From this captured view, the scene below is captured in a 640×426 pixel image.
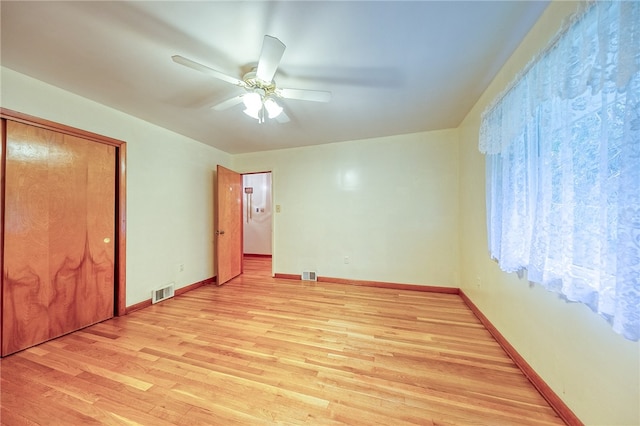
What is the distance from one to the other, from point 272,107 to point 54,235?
7.58 ft

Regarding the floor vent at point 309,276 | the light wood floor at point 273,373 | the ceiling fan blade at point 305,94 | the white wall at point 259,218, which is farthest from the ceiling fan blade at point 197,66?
the white wall at point 259,218

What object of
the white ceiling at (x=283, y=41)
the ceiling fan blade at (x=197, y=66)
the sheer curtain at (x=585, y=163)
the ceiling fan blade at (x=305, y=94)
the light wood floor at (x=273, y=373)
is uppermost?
the white ceiling at (x=283, y=41)

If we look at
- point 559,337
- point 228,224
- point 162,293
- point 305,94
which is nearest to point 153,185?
point 228,224

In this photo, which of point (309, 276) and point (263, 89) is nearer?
point (263, 89)

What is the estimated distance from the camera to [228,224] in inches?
147

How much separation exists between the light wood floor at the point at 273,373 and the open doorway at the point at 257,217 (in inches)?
135

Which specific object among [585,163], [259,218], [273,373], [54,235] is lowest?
[273,373]

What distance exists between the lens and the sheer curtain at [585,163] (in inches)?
29.3

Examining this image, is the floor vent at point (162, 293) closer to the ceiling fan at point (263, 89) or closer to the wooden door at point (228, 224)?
the wooden door at point (228, 224)

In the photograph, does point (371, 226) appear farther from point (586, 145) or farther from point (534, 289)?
point (586, 145)

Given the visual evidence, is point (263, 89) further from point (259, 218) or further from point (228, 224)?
point (259, 218)

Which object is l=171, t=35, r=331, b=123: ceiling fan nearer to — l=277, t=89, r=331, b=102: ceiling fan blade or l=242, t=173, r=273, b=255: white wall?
l=277, t=89, r=331, b=102: ceiling fan blade

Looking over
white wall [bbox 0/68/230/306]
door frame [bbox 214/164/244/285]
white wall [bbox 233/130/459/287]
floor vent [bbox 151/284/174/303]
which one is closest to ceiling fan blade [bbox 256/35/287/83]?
white wall [bbox 0/68/230/306]

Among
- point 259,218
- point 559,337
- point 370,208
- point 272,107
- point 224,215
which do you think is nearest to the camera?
point 559,337
